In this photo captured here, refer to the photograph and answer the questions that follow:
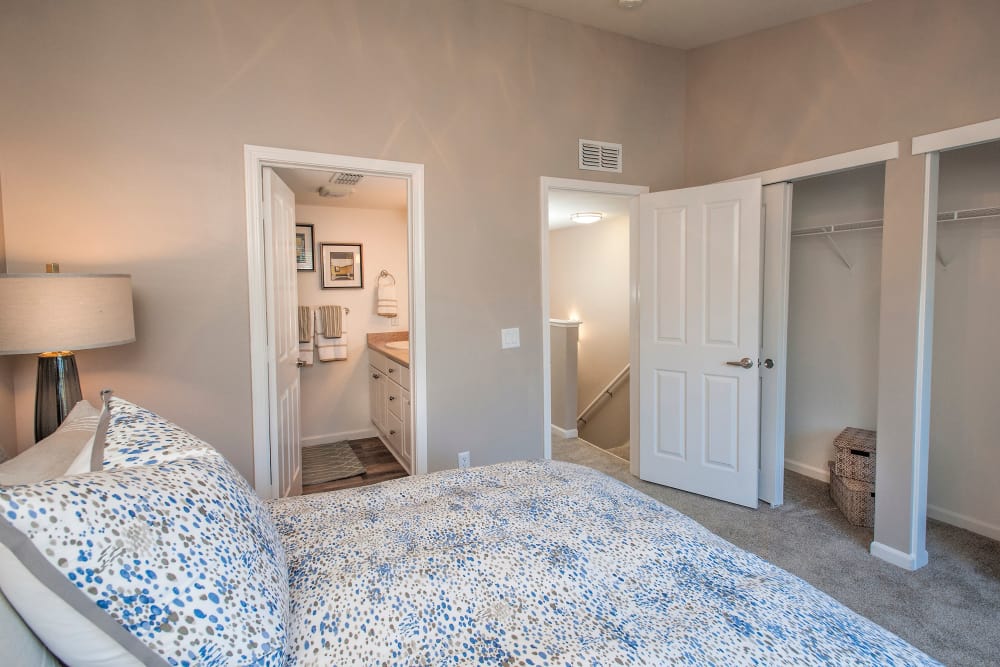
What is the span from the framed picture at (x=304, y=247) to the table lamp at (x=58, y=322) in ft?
8.42

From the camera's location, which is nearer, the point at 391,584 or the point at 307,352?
the point at 391,584

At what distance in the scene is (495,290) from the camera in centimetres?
302

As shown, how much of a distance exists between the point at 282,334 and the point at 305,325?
1.75 m

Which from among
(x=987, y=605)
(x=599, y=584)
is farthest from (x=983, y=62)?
(x=599, y=584)

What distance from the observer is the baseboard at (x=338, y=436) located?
179 inches

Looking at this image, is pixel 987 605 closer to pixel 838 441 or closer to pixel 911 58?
pixel 838 441

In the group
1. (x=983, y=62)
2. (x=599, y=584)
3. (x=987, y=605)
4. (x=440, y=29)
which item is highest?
(x=440, y=29)

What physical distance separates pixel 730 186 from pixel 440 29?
1.95 meters

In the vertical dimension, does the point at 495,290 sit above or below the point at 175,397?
above

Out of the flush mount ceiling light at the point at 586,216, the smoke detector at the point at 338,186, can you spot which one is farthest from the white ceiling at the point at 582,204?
the smoke detector at the point at 338,186

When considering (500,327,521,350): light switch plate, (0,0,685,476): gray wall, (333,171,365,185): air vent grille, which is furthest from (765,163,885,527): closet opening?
(333,171,365,185): air vent grille

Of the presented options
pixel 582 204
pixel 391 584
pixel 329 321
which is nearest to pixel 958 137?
pixel 582 204

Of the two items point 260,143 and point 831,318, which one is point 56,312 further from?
point 831,318

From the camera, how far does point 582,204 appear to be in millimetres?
4164
